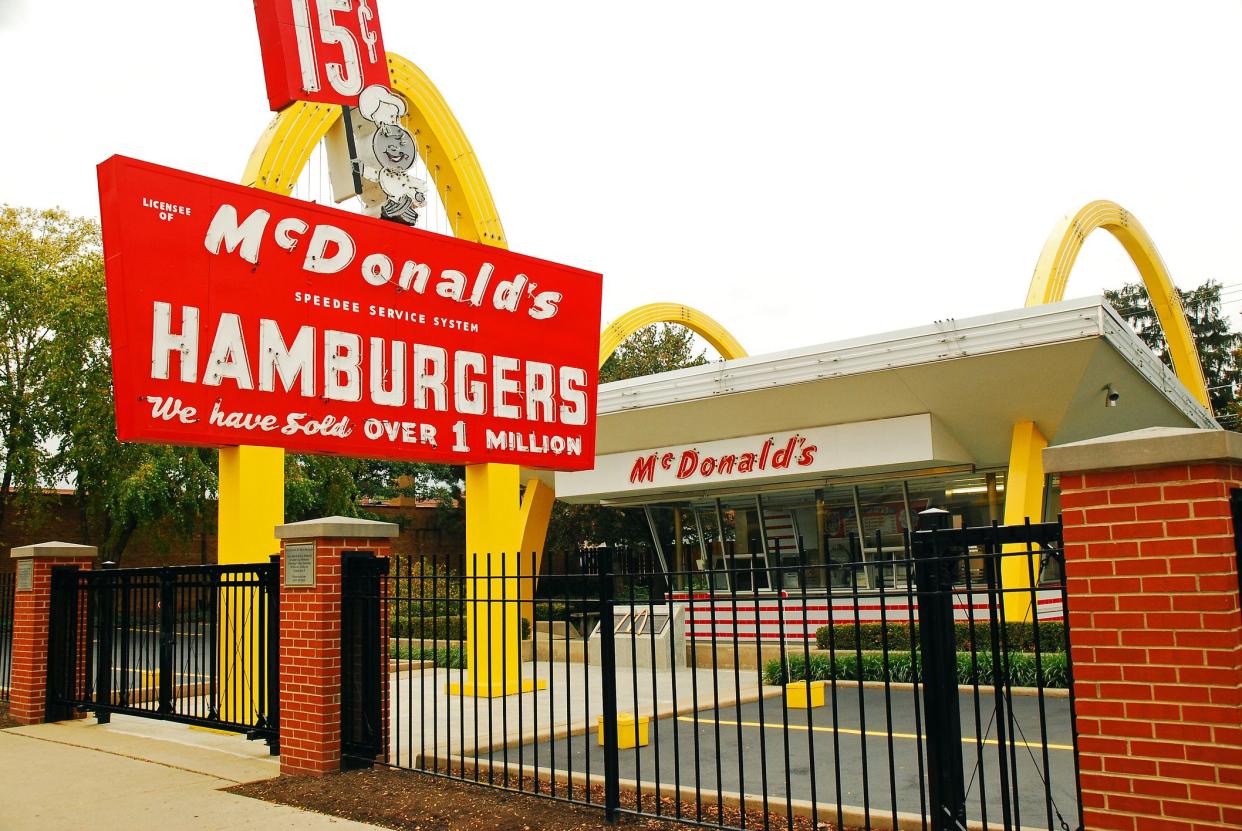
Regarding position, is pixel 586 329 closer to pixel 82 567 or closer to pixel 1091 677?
pixel 82 567

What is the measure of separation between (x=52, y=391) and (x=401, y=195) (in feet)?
59.5

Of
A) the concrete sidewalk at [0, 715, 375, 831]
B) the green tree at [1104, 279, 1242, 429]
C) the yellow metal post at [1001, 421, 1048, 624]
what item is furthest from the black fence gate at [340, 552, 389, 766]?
the green tree at [1104, 279, 1242, 429]

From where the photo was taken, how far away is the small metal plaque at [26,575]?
1305 cm

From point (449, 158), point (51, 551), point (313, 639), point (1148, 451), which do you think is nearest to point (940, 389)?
point (449, 158)

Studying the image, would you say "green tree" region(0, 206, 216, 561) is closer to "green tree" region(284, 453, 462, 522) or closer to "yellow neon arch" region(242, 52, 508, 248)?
"green tree" region(284, 453, 462, 522)

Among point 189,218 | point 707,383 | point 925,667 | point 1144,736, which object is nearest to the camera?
point 1144,736

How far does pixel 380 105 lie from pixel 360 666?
8599 millimetres

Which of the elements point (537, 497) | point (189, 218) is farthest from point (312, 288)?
point (537, 497)

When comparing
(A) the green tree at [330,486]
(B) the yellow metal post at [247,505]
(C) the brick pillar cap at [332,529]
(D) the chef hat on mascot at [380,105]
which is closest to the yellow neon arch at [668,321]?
(A) the green tree at [330,486]

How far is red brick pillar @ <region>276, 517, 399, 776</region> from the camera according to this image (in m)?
9.04

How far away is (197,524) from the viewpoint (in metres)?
36.0

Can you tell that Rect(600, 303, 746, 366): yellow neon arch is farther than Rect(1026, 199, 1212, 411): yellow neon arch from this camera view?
Yes

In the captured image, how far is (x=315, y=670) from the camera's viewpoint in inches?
357

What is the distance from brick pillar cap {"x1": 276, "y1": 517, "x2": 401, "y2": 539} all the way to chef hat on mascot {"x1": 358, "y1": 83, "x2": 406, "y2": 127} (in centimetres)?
715
